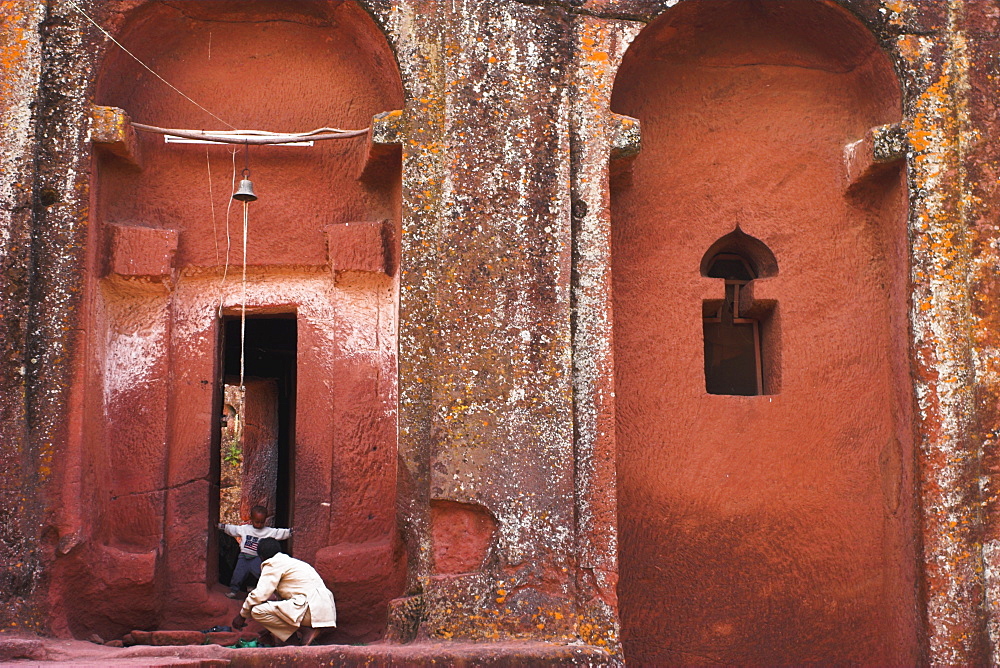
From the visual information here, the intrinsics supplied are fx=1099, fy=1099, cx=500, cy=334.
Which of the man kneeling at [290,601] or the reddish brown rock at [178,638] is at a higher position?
the man kneeling at [290,601]

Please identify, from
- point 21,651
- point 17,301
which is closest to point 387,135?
point 17,301

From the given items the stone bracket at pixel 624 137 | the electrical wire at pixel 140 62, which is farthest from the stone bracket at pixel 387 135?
the stone bracket at pixel 624 137

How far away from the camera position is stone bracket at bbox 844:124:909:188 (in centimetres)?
638

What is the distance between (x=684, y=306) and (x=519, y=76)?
1669mm

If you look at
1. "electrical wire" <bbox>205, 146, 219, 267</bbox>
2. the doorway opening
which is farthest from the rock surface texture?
the doorway opening

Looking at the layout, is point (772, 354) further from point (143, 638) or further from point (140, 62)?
point (140, 62)

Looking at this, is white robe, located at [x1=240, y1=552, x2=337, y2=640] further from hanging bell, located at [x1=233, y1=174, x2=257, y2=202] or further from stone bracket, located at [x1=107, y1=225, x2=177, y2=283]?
hanging bell, located at [x1=233, y1=174, x2=257, y2=202]

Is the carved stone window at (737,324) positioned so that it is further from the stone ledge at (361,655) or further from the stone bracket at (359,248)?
the stone ledge at (361,655)

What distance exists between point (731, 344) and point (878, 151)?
4.68ft

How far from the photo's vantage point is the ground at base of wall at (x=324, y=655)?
5199mm

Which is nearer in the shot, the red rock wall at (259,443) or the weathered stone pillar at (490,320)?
the weathered stone pillar at (490,320)

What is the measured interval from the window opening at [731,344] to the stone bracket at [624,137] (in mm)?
1059

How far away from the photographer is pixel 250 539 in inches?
272

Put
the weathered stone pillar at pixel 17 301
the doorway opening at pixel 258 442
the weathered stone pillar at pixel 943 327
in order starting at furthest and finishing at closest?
the doorway opening at pixel 258 442
the weathered stone pillar at pixel 943 327
the weathered stone pillar at pixel 17 301
